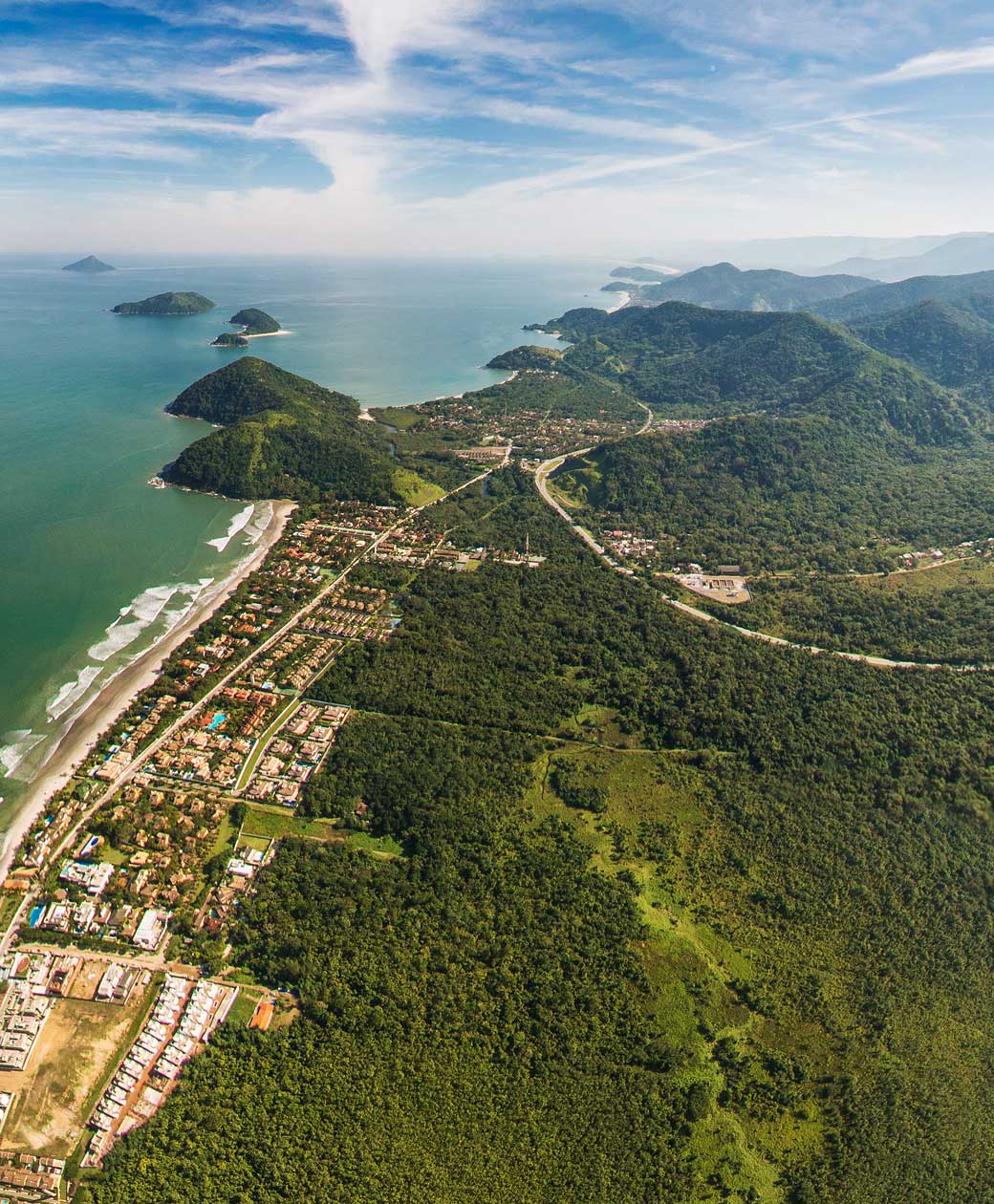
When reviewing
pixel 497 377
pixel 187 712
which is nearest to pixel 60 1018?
pixel 187 712

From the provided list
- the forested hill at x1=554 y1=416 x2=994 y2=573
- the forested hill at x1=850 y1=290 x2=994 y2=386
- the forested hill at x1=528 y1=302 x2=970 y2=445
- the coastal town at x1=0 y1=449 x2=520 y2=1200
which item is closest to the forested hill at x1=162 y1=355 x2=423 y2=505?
the forested hill at x1=554 y1=416 x2=994 y2=573

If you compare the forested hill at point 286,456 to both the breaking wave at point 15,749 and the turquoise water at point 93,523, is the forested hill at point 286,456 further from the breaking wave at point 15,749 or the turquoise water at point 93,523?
the breaking wave at point 15,749

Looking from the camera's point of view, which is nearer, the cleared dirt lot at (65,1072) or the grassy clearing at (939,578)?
the cleared dirt lot at (65,1072)

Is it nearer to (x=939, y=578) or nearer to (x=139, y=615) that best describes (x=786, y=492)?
(x=939, y=578)

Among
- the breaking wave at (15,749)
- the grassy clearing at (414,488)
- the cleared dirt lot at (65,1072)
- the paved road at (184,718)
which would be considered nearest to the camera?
the cleared dirt lot at (65,1072)

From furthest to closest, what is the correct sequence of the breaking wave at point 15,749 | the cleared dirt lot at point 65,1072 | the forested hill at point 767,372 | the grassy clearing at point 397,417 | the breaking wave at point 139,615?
the grassy clearing at point 397,417
the forested hill at point 767,372
the breaking wave at point 139,615
the breaking wave at point 15,749
the cleared dirt lot at point 65,1072

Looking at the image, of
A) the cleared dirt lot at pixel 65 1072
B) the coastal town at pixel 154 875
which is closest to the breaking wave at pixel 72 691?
the coastal town at pixel 154 875

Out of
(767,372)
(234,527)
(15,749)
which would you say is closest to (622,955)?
(15,749)

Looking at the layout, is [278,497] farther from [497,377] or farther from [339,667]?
[497,377]
